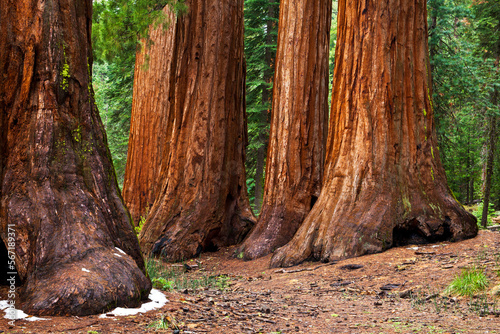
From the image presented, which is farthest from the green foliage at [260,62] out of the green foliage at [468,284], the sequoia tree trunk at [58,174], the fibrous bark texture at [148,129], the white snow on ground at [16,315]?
Answer: the white snow on ground at [16,315]

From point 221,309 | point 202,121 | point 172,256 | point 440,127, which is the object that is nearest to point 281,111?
point 202,121

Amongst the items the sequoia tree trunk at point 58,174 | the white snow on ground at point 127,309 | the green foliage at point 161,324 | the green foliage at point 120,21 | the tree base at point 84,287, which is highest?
the green foliage at point 120,21

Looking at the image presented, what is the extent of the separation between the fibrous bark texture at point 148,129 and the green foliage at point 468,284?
27.4 ft

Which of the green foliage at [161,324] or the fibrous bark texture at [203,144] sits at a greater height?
the fibrous bark texture at [203,144]

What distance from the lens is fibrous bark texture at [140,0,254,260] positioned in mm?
8812

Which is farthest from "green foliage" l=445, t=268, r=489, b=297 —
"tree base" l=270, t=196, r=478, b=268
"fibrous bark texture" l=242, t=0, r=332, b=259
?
"fibrous bark texture" l=242, t=0, r=332, b=259

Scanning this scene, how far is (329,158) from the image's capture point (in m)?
7.64

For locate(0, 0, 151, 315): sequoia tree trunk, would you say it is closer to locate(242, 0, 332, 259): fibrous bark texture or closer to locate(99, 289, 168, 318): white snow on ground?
locate(99, 289, 168, 318): white snow on ground

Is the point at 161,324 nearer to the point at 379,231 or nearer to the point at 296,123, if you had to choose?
the point at 379,231

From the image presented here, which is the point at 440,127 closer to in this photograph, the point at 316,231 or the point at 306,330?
the point at 316,231

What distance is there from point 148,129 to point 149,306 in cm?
863

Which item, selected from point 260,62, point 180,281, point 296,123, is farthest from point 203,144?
point 260,62

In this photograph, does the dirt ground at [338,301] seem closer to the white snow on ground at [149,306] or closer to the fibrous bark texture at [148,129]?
the white snow on ground at [149,306]

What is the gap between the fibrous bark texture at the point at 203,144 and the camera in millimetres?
8812
